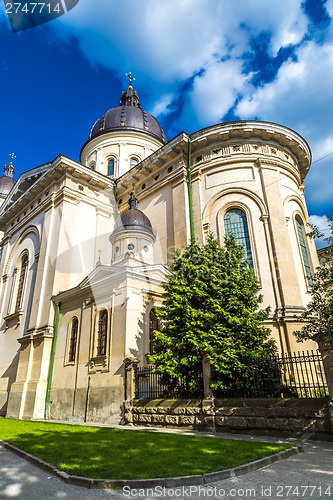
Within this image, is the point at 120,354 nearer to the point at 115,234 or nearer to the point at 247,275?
the point at 247,275

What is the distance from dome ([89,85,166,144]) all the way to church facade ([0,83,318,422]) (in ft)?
32.0

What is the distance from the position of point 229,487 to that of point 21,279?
2367 cm

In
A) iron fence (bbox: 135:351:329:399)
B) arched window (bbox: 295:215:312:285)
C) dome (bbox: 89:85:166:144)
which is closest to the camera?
iron fence (bbox: 135:351:329:399)

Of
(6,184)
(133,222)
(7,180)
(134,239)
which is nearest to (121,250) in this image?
(134,239)

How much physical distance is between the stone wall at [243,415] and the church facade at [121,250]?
2.20m

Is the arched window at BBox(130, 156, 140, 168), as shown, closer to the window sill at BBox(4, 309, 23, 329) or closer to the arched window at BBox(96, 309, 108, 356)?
the window sill at BBox(4, 309, 23, 329)

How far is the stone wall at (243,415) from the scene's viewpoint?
854 centimetres

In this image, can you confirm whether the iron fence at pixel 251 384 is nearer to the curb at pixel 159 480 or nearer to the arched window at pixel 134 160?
the curb at pixel 159 480

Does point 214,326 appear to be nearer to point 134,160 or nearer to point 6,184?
point 134,160

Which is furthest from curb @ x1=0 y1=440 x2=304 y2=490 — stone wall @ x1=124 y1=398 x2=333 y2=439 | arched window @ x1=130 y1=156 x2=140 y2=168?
arched window @ x1=130 y1=156 x2=140 y2=168

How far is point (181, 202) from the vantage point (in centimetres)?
2041

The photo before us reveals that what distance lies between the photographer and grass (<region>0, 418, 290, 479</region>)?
5574mm

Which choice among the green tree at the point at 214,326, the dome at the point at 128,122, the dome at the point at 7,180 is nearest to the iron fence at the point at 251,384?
the green tree at the point at 214,326

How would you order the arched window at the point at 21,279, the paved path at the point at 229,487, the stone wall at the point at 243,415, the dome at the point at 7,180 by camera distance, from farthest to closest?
the dome at the point at 7,180
the arched window at the point at 21,279
the stone wall at the point at 243,415
the paved path at the point at 229,487
